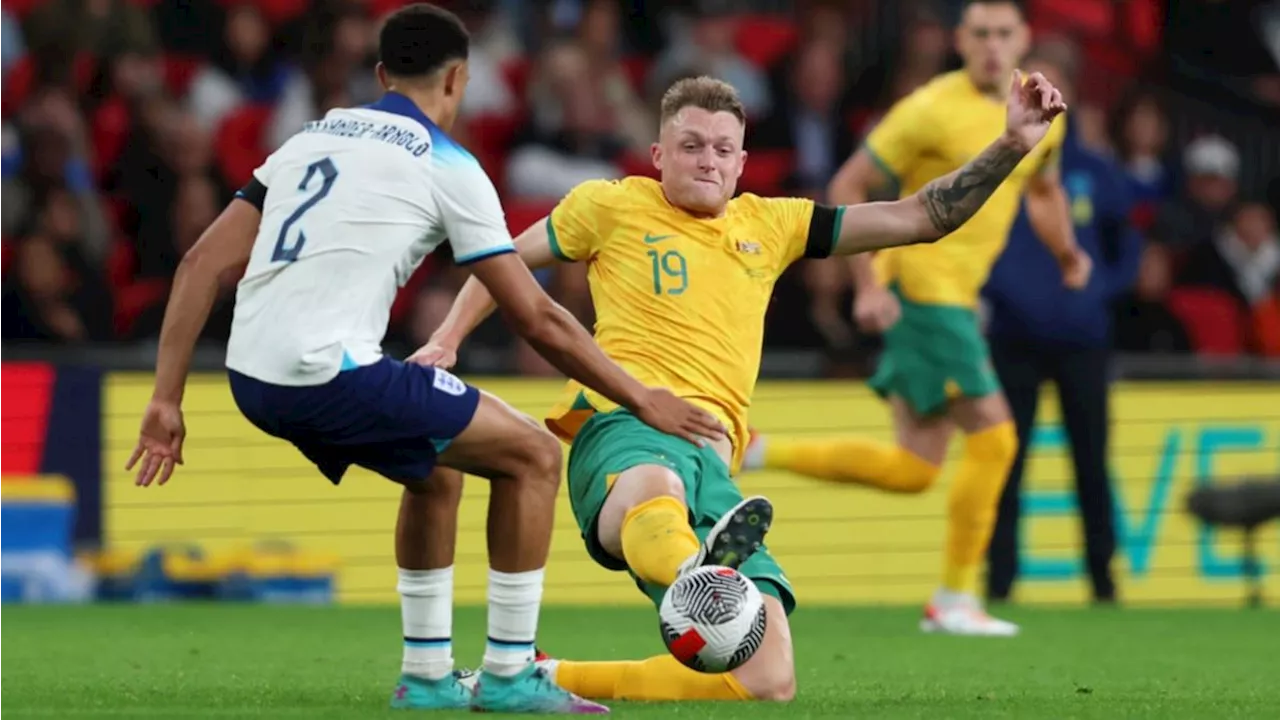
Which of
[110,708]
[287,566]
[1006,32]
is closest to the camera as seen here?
[110,708]

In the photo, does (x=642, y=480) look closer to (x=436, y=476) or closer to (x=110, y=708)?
(x=436, y=476)

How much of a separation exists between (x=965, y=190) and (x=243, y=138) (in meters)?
9.02

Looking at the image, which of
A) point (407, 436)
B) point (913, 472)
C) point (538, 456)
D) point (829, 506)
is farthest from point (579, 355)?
point (829, 506)

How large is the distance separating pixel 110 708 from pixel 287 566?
262 inches

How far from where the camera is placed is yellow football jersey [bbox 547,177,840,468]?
24.6ft

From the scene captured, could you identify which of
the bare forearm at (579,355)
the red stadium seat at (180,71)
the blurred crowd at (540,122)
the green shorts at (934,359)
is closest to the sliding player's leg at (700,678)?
the bare forearm at (579,355)

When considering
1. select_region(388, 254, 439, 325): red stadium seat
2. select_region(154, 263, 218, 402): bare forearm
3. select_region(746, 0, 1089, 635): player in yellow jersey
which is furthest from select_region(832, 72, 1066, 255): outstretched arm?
select_region(388, 254, 439, 325): red stadium seat

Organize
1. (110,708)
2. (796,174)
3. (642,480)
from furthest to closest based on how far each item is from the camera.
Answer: (796,174), (642,480), (110,708)

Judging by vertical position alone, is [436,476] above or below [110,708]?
above

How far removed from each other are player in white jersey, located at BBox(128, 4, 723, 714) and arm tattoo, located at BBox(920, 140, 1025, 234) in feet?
4.73

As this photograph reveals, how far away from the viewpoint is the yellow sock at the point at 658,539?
6734 millimetres

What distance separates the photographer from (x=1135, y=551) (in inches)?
546

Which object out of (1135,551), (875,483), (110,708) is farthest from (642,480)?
(1135,551)

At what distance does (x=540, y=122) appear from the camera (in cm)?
1600
